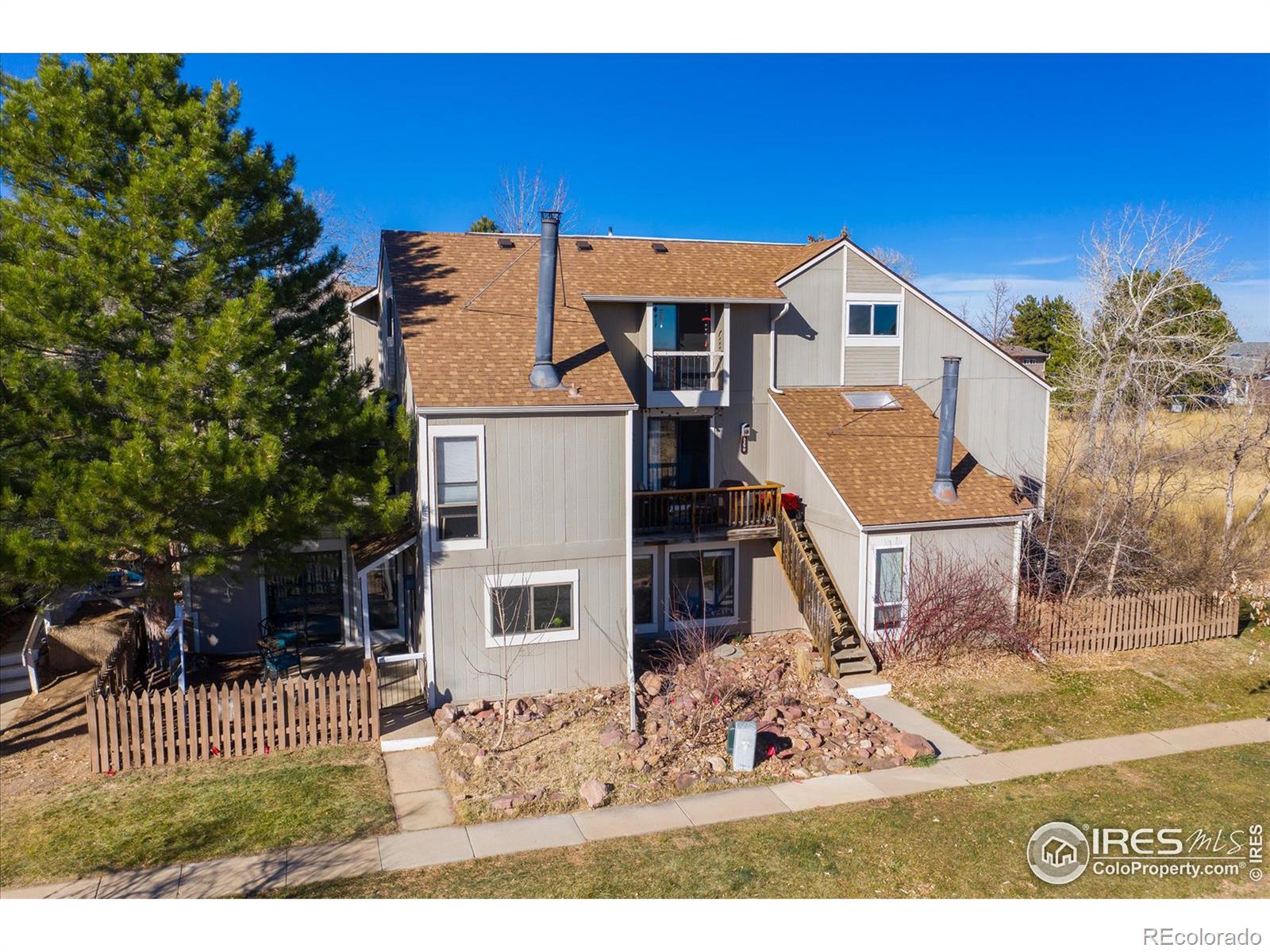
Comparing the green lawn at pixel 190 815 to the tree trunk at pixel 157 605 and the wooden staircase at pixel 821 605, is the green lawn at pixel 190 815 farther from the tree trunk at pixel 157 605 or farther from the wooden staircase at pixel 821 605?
the wooden staircase at pixel 821 605

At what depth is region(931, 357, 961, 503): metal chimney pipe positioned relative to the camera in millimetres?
17109

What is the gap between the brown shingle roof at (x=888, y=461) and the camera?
16781mm

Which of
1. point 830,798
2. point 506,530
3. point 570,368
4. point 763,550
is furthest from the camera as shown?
point 763,550

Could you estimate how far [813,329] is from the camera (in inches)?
763

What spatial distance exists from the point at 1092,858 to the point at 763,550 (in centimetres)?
929

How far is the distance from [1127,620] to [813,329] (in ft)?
30.2

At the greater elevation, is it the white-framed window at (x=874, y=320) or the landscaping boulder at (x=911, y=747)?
the white-framed window at (x=874, y=320)

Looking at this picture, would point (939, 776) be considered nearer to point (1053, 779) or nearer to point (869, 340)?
point (1053, 779)

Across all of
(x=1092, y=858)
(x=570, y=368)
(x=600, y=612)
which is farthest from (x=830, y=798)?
(x=570, y=368)

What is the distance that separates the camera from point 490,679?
1455 cm

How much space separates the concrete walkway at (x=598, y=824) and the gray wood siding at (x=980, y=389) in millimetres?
8288

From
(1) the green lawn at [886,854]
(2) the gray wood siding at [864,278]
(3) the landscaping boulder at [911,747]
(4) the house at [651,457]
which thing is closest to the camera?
(1) the green lawn at [886,854]

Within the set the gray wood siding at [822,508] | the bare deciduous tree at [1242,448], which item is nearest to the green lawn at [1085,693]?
the gray wood siding at [822,508]

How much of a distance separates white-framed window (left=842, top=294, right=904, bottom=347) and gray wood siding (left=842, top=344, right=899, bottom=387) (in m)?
0.14
